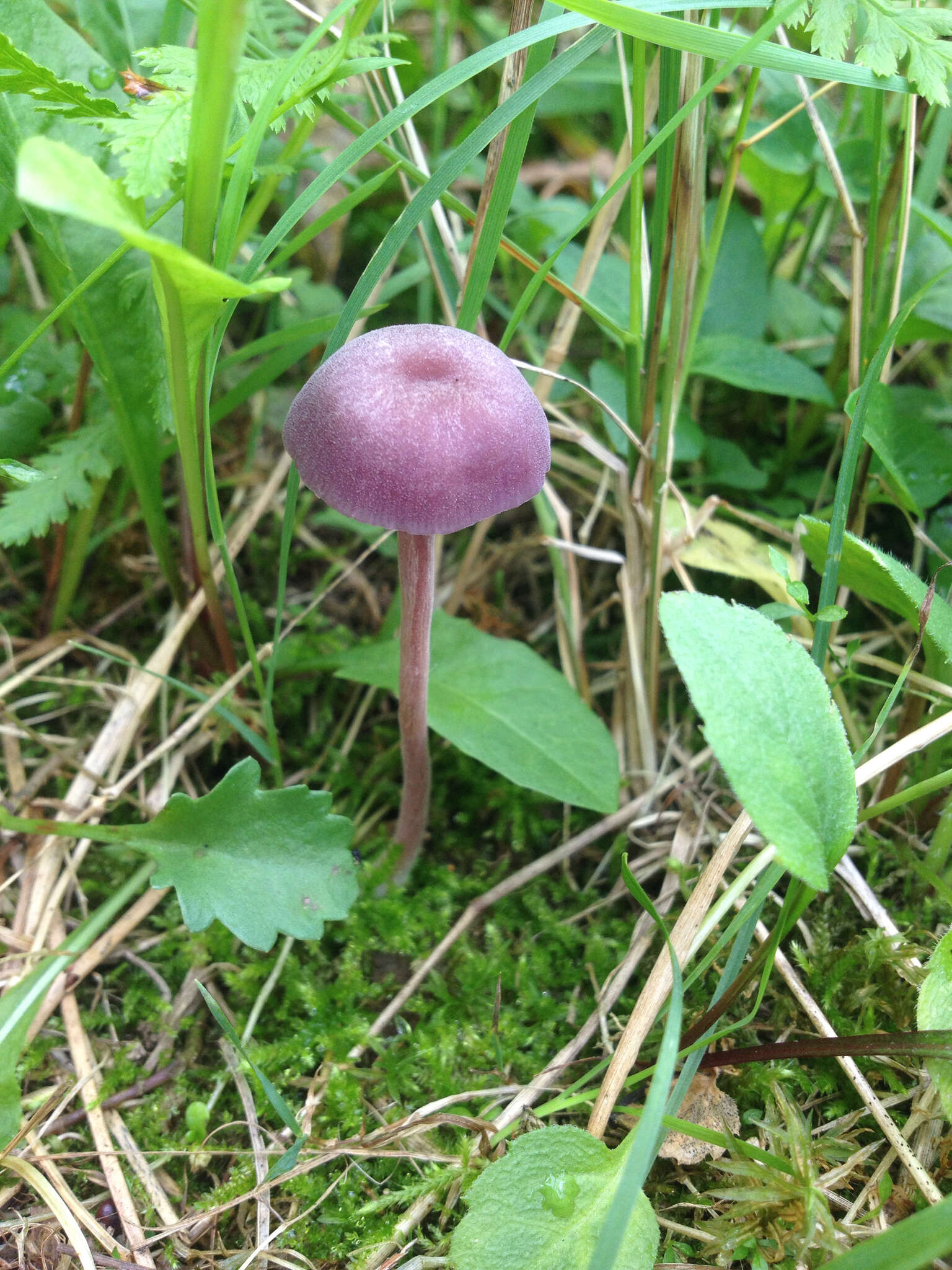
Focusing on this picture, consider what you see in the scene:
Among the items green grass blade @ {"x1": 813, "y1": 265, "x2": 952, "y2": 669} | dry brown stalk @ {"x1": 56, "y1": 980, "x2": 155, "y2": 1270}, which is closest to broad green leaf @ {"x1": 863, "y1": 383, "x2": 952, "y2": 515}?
green grass blade @ {"x1": 813, "y1": 265, "x2": 952, "y2": 669}

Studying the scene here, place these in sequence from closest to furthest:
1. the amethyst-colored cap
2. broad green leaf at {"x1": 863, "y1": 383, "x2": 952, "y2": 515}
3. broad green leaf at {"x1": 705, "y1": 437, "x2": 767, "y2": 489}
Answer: the amethyst-colored cap, broad green leaf at {"x1": 863, "y1": 383, "x2": 952, "y2": 515}, broad green leaf at {"x1": 705, "y1": 437, "x2": 767, "y2": 489}

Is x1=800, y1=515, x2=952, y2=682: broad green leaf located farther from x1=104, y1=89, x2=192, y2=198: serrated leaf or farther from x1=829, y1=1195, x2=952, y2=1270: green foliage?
x1=104, y1=89, x2=192, y2=198: serrated leaf

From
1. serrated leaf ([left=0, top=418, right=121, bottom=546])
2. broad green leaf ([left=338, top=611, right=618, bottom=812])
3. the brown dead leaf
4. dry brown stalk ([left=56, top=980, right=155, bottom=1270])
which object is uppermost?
serrated leaf ([left=0, top=418, right=121, bottom=546])

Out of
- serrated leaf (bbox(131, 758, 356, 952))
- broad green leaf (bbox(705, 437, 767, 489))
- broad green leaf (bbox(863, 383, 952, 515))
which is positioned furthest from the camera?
broad green leaf (bbox(705, 437, 767, 489))

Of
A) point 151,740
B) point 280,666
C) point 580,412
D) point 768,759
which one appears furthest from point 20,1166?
point 580,412

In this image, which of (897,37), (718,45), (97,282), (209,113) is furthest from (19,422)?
(897,37)
